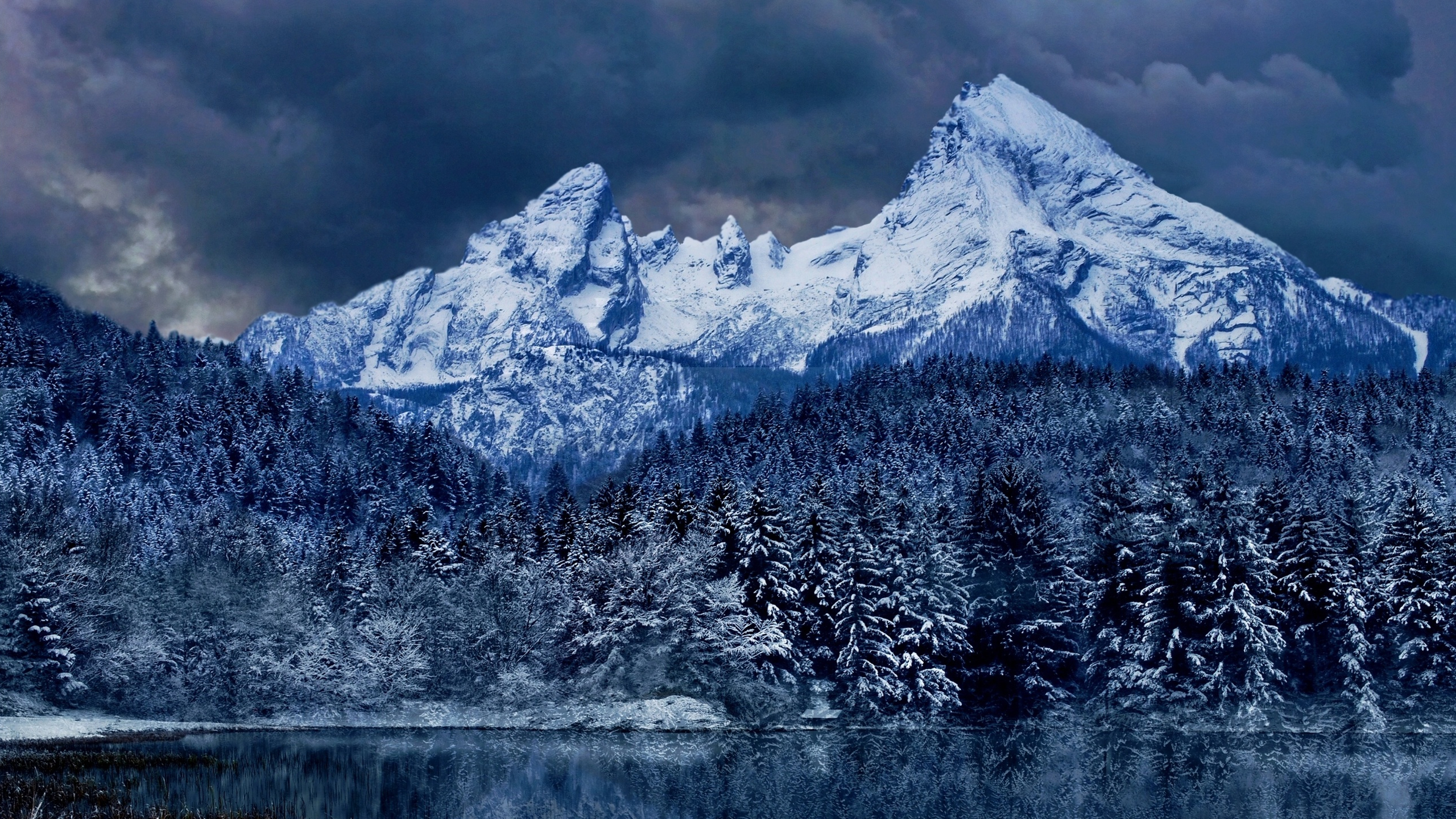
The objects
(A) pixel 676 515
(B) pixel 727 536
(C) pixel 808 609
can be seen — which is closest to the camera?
(C) pixel 808 609

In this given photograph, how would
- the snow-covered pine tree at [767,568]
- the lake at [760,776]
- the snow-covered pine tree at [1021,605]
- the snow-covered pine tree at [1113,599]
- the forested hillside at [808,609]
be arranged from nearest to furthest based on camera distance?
the lake at [760,776] < the forested hillside at [808,609] < the snow-covered pine tree at [1113,599] < the snow-covered pine tree at [1021,605] < the snow-covered pine tree at [767,568]

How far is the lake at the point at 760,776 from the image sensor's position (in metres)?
40.1

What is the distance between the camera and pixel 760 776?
50125 mm

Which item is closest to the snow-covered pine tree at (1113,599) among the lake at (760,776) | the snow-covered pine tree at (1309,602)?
the lake at (760,776)

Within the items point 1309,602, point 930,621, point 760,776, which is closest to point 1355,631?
point 1309,602

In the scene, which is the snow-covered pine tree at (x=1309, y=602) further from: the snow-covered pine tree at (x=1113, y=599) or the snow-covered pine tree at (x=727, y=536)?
the snow-covered pine tree at (x=727, y=536)

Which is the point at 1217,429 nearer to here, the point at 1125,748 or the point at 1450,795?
the point at 1125,748

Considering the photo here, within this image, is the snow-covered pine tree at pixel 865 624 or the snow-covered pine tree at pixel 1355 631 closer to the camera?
the snow-covered pine tree at pixel 1355 631

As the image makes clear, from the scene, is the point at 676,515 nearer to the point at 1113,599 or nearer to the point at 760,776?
the point at 1113,599

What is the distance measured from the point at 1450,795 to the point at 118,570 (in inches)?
3246

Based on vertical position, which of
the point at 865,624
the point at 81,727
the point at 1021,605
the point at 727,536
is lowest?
the point at 81,727

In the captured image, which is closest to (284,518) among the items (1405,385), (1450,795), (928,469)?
(928,469)

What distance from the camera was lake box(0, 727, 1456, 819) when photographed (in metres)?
40.1

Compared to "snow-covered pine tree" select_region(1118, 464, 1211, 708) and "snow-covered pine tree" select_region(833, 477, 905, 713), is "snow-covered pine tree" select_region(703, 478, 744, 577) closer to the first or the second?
"snow-covered pine tree" select_region(833, 477, 905, 713)
